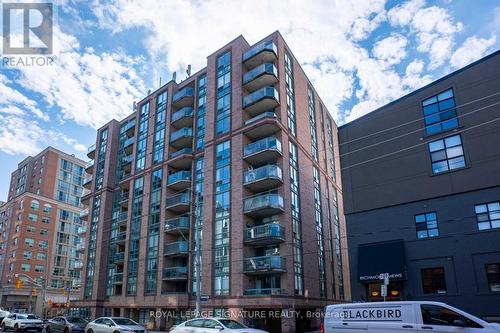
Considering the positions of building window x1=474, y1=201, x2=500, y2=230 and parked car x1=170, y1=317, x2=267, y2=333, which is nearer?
parked car x1=170, y1=317, x2=267, y2=333

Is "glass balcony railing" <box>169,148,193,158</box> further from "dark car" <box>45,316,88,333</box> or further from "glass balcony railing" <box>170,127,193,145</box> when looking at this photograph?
"dark car" <box>45,316,88,333</box>

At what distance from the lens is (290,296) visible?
29.9 metres

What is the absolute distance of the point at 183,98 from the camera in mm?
44406

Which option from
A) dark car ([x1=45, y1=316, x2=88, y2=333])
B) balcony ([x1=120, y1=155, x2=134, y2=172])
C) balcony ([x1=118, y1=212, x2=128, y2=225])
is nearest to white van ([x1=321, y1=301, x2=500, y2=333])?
dark car ([x1=45, y1=316, x2=88, y2=333])

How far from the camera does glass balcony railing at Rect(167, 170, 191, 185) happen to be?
4038cm

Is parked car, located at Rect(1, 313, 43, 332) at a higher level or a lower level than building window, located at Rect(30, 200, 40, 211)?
lower

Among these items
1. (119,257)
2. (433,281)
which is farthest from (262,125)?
(119,257)

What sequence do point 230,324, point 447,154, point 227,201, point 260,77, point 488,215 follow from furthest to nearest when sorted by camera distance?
1. point 260,77
2. point 227,201
3. point 447,154
4. point 488,215
5. point 230,324

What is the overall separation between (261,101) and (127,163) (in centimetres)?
2303

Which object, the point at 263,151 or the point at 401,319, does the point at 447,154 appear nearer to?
the point at 263,151

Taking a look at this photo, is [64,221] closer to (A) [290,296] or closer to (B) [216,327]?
(A) [290,296]

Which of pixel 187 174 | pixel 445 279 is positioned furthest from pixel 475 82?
pixel 187 174

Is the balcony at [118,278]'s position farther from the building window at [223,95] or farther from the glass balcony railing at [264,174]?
the glass balcony railing at [264,174]

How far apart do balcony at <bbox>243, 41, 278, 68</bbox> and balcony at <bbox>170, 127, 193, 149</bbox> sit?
9.76m
